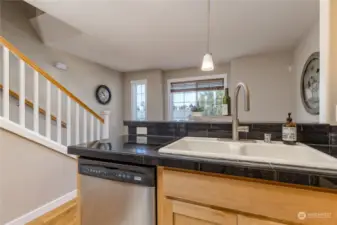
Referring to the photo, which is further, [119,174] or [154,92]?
[154,92]

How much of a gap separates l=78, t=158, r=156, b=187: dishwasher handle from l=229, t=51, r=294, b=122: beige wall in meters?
2.80

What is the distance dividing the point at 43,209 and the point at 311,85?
10.4ft

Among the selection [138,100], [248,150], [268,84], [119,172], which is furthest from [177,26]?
[138,100]

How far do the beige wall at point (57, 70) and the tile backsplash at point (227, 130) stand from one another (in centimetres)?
214

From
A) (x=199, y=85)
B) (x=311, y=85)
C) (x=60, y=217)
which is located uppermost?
(x=199, y=85)

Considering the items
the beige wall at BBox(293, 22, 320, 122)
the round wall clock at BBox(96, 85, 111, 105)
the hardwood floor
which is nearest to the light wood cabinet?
the hardwood floor

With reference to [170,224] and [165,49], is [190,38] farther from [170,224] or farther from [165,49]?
[170,224]

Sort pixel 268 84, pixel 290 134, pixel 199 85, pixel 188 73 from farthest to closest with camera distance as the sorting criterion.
A: 1. pixel 188 73
2. pixel 199 85
3. pixel 268 84
4. pixel 290 134

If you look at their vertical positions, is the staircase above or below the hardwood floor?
above

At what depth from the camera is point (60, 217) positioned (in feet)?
5.95

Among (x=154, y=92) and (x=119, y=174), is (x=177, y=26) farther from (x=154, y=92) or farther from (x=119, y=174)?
(x=154, y=92)

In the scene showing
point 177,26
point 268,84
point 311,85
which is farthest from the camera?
point 268,84

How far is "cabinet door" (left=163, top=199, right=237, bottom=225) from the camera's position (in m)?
0.76

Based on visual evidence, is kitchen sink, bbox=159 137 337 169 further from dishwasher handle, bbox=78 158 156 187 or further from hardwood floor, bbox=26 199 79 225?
hardwood floor, bbox=26 199 79 225
